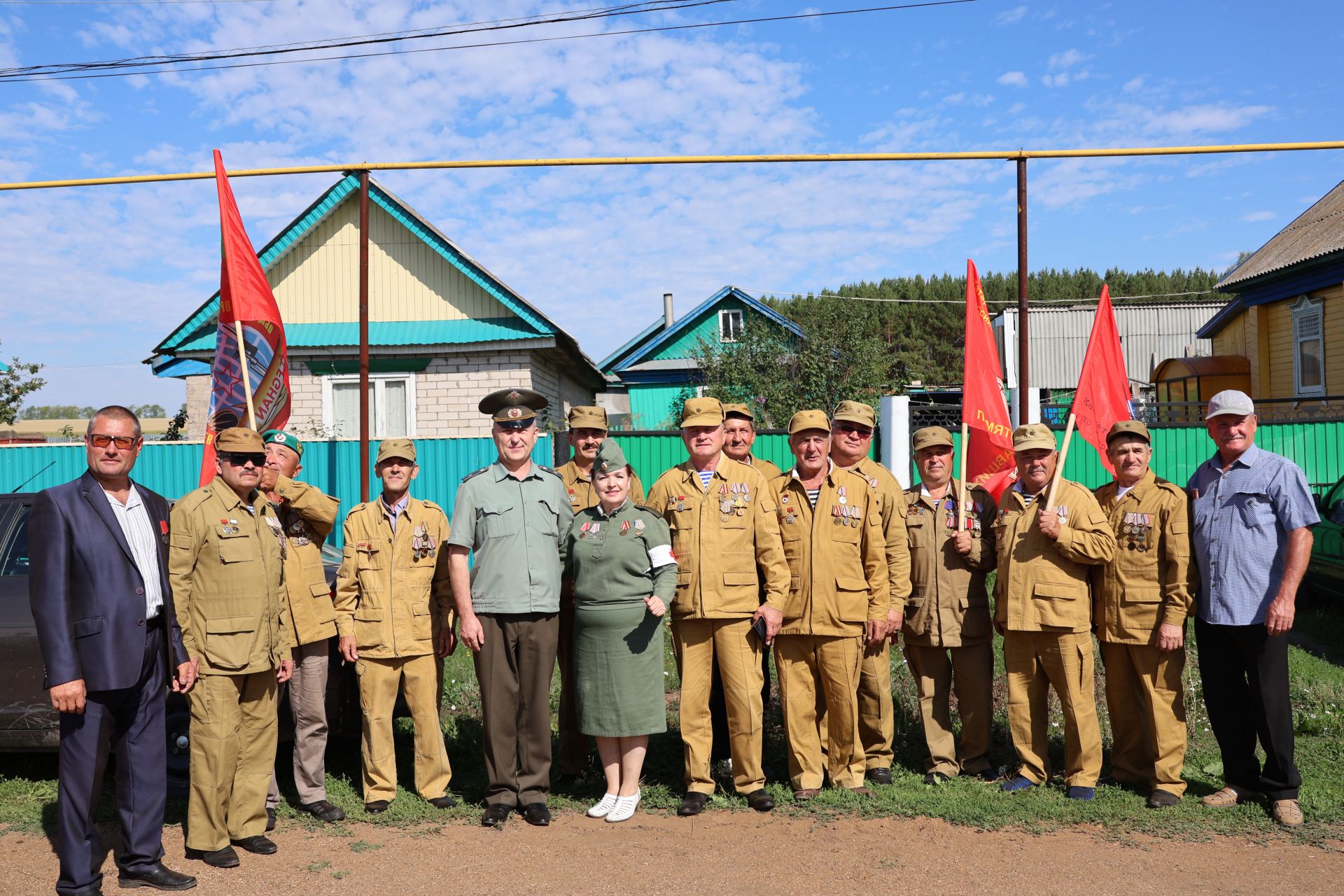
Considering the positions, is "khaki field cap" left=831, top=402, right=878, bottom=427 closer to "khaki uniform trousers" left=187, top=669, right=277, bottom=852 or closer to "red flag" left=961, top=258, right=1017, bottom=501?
"red flag" left=961, top=258, right=1017, bottom=501

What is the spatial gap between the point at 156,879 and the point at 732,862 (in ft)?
8.07

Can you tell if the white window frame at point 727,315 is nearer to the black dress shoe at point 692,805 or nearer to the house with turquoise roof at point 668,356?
the house with turquoise roof at point 668,356

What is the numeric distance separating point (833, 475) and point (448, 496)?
769 cm

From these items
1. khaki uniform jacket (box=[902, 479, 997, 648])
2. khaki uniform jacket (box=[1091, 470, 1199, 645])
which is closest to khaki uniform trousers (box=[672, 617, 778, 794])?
khaki uniform jacket (box=[902, 479, 997, 648])

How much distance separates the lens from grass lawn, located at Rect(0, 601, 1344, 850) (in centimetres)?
472

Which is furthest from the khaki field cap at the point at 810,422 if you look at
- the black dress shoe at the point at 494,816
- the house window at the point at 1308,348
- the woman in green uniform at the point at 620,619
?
the house window at the point at 1308,348

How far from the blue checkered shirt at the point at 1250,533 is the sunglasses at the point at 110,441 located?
512 cm

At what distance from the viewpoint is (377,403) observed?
15344mm

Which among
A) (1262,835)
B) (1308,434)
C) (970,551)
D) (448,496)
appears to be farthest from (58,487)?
(1308,434)

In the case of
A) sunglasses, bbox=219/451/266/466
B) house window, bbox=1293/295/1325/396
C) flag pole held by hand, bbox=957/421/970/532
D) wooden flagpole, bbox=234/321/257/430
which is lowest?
flag pole held by hand, bbox=957/421/970/532

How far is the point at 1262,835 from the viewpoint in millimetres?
4523

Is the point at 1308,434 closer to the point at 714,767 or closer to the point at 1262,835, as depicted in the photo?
the point at 1262,835

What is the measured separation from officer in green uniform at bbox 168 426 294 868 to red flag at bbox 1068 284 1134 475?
4.55m

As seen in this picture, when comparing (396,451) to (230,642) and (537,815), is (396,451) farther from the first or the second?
(537,815)
